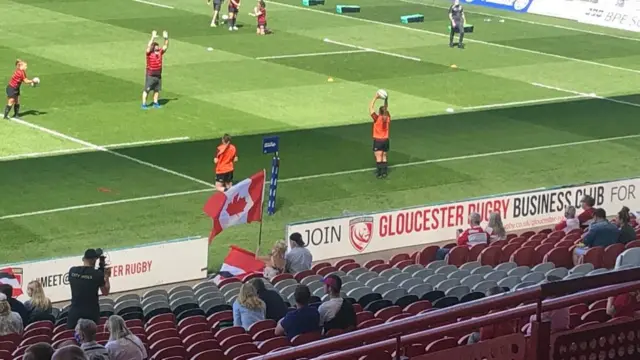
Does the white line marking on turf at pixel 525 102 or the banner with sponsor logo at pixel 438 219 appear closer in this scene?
the banner with sponsor logo at pixel 438 219

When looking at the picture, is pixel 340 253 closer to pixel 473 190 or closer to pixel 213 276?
pixel 213 276

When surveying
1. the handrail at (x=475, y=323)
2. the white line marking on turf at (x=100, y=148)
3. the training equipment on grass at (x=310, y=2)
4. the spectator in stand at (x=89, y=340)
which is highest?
the handrail at (x=475, y=323)

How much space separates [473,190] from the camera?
26.4 metres

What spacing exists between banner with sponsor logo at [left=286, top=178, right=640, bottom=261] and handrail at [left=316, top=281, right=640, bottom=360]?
13.3m

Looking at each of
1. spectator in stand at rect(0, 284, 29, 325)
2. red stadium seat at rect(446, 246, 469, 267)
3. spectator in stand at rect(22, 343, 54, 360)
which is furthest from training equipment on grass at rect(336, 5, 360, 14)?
spectator in stand at rect(22, 343, 54, 360)

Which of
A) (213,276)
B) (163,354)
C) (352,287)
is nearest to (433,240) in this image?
(213,276)

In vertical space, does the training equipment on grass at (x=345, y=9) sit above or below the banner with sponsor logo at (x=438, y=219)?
below

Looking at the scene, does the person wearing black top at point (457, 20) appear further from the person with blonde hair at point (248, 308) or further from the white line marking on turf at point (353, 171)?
the person with blonde hair at point (248, 308)

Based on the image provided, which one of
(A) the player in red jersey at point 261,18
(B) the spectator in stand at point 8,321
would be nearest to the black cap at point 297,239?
(B) the spectator in stand at point 8,321

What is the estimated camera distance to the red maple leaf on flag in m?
21.4

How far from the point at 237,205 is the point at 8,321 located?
8024mm

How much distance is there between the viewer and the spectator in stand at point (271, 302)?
14055mm

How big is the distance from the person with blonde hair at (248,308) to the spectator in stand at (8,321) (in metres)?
2.40

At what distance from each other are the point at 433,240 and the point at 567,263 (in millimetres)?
4525
